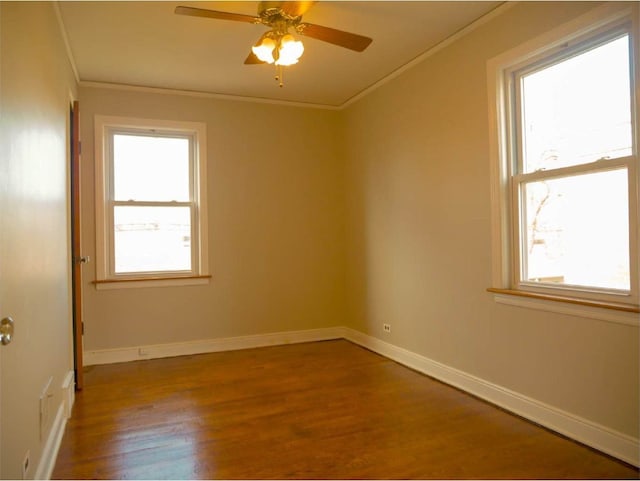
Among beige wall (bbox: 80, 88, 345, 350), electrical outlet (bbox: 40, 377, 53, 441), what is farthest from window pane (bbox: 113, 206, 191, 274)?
electrical outlet (bbox: 40, 377, 53, 441)

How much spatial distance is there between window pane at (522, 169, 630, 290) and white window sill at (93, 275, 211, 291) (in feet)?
10.1

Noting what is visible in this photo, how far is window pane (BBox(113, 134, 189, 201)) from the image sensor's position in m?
4.26

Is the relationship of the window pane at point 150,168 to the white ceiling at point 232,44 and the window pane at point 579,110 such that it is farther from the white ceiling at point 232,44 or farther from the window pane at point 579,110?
the window pane at point 579,110

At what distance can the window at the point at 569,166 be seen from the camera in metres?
2.27

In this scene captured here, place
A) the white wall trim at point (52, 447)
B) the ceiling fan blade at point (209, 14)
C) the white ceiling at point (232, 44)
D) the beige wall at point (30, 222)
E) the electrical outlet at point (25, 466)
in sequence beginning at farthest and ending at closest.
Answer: the white ceiling at point (232, 44), the ceiling fan blade at point (209, 14), the white wall trim at point (52, 447), the electrical outlet at point (25, 466), the beige wall at point (30, 222)

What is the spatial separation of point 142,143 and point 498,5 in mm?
3378

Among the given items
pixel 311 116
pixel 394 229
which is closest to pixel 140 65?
pixel 311 116

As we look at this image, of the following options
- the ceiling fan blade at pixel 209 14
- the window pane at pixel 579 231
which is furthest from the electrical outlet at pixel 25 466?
the window pane at pixel 579 231

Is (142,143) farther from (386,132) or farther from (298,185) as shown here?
(386,132)

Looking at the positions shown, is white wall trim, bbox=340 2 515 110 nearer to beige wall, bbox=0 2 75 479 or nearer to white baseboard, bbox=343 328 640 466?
white baseboard, bbox=343 328 640 466

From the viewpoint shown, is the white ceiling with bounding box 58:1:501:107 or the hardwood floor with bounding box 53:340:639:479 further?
the white ceiling with bounding box 58:1:501:107

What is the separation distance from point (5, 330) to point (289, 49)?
1.93 m

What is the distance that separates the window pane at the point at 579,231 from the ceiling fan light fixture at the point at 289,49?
66.8 inches

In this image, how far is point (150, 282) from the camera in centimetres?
428
